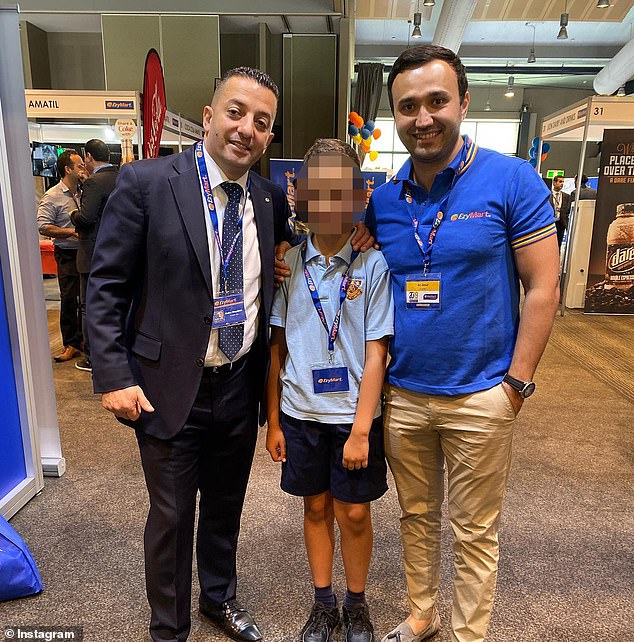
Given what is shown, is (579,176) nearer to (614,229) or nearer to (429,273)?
(614,229)

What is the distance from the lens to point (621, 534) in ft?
7.50

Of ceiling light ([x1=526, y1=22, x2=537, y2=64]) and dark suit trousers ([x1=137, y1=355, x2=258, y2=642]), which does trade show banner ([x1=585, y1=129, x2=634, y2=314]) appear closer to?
ceiling light ([x1=526, y1=22, x2=537, y2=64])

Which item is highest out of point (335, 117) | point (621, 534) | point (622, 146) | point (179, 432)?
point (335, 117)

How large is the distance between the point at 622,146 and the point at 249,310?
6.54 m

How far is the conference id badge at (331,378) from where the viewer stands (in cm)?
144

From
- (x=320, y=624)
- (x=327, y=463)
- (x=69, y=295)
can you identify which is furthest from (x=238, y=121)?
(x=69, y=295)

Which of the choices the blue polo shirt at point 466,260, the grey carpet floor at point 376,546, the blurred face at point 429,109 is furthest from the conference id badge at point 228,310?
the grey carpet floor at point 376,546

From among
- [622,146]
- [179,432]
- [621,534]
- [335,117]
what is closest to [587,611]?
[621,534]

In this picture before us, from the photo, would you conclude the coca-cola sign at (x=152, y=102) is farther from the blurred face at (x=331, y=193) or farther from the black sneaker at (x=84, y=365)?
the blurred face at (x=331, y=193)

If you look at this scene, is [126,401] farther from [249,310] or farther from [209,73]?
[209,73]

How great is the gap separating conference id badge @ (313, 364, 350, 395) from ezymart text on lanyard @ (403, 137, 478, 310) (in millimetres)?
251

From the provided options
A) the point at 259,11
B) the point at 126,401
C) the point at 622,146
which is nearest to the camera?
the point at 126,401

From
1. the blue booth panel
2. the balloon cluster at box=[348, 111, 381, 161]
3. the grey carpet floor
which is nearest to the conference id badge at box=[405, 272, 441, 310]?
the grey carpet floor

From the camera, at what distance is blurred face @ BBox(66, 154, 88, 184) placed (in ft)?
14.6
